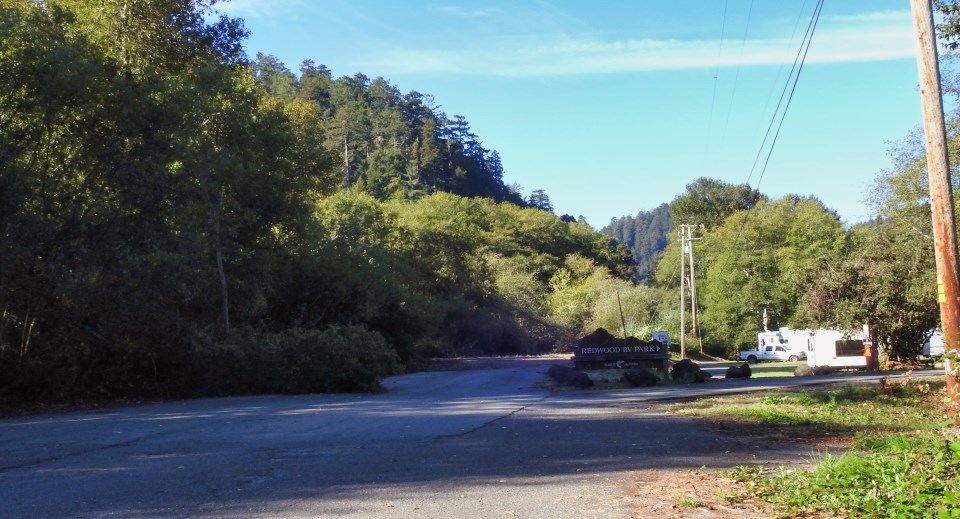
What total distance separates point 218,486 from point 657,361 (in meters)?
23.4

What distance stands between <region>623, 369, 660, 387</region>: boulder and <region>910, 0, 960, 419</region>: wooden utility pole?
16.3 metres

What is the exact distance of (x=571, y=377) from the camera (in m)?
27.8

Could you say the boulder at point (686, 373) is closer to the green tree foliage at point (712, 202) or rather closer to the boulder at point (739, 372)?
the boulder at point (739, 372)

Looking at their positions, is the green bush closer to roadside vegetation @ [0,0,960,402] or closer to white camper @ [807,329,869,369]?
roadside vegetation @ [0,0,960,402]

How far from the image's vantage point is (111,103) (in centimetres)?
2047

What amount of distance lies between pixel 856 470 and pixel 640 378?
68.1 ft

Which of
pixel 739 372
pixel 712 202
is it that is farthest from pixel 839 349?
pixel 712 202

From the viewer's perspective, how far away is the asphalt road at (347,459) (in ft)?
25.3

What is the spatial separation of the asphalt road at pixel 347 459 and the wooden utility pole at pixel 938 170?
10.6ft

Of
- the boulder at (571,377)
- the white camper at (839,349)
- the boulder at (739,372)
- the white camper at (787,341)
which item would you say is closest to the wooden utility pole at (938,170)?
the boulder at (571,377)

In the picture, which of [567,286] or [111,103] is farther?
[567,286]

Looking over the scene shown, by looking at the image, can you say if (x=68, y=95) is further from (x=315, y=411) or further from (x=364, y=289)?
(x=364, y=289)

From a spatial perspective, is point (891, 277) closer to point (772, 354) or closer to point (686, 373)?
point (686, 373)

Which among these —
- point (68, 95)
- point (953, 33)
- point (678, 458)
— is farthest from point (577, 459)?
point (68, 95)
